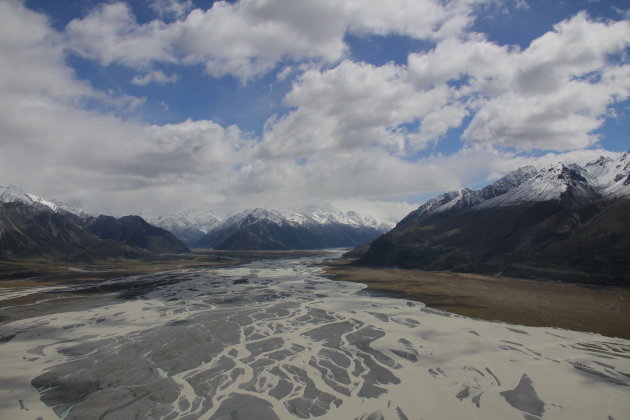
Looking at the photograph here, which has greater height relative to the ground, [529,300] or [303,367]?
[529,300]

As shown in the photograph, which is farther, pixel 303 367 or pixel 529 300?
pixel 529 300

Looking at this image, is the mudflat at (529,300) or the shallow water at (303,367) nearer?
the shallow water at (303,367)

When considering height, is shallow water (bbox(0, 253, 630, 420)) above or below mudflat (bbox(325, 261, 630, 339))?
below

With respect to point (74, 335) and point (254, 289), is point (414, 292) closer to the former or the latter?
point (254, 289)

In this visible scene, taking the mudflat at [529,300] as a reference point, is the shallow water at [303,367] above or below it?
below
